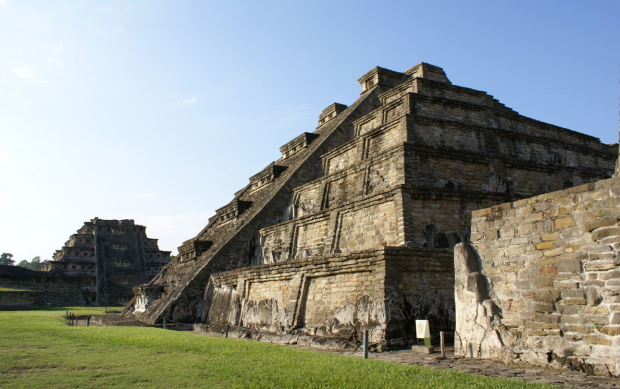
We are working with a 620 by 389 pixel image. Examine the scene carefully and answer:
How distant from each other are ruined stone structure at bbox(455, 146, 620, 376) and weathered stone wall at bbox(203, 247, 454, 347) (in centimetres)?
141

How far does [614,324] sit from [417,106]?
12.2 metres

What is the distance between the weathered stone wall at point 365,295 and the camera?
9062 millimetres

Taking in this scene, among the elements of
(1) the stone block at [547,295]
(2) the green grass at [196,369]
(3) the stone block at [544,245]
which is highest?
(3) the stone block at [544,245]

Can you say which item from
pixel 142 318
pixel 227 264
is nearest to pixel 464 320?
pixel 227 264

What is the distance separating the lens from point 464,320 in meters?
7.77

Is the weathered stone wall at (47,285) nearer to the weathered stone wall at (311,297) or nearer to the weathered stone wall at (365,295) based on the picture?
the weathered stone wall at (311,297)

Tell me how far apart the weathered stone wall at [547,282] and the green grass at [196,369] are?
4.49ft

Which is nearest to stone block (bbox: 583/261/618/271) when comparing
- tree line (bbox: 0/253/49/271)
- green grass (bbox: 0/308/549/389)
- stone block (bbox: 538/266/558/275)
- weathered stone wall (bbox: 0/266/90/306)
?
stone block (bbox: 538/266/558/275)

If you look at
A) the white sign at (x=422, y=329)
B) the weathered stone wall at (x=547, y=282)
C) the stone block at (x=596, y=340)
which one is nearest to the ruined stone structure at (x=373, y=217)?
the white sign at (x=422, y=329)

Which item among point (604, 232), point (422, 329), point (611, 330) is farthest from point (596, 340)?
point (422, 329)

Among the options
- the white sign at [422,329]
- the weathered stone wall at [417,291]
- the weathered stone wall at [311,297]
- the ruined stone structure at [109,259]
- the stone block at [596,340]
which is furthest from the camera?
the ruined stone structure at [109,259]

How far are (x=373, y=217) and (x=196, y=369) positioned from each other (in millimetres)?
7330

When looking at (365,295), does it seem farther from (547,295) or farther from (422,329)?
(547,295)

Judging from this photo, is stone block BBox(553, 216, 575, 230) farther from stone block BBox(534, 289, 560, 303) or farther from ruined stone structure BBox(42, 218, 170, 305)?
ruined stone structure BBox(42, 218, 170, 305)
